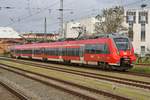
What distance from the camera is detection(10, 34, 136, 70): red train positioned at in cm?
3231

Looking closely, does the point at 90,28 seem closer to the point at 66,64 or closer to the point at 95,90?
the point at 66,64

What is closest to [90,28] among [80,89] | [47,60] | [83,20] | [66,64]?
[83,20]

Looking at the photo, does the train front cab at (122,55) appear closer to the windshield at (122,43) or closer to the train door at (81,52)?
the windshield at (122,43)

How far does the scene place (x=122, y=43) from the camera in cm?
3303

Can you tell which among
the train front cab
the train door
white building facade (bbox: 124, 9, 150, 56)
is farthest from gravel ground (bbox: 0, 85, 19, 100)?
white building facade (bbox: 124, 9, 150, 56)

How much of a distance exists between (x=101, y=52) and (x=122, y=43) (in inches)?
84.2

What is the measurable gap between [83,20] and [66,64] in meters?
83.7

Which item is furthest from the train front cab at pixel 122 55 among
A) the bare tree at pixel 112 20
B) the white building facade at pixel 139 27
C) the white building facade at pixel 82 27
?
the white building facade at pixel 82 27

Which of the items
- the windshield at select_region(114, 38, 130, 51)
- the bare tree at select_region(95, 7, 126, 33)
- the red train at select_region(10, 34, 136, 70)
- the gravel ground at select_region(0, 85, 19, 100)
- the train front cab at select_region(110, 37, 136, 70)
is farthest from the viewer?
the bare tree at select_region(95, 7, 126, 33)

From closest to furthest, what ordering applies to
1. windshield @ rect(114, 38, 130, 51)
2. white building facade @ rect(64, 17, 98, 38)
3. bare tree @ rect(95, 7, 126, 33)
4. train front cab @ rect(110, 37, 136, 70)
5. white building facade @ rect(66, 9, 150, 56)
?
train front cab @ rect(110, 37, 136, 70) → windshield @ rect(114, 38, 130, 51) → bare tree @ rect(95, 7, 126, 33) → white building facade @ rect(66, 9, 150, 56) → white building facade @ rect(64, 17, 98, 38)

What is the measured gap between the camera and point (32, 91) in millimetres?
19656

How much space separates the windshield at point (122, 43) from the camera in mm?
32688

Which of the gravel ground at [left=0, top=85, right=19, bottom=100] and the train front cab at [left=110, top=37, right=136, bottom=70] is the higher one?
the train front cab at [left=110, top=37, right=136, bottom=70]

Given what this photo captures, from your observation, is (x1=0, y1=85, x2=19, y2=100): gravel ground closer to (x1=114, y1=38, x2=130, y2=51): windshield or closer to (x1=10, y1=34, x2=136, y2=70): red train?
(x1=10, y1=34, x2=136, y2=70): red train
